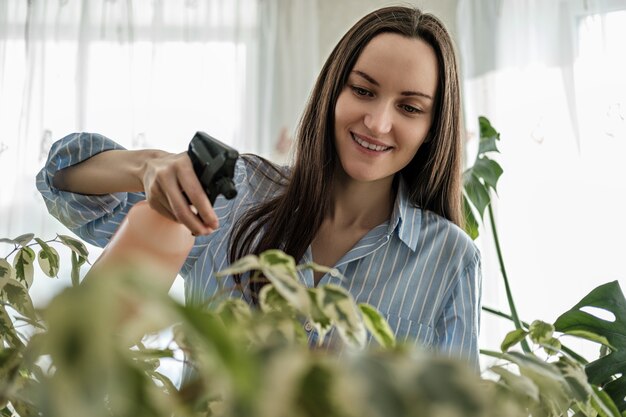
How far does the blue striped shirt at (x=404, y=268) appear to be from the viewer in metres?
1.27

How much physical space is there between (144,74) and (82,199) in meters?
2.73

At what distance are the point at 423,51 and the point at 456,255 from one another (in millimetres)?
336

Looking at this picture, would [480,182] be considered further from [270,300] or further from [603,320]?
[270,300]

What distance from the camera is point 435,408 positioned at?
0.91 feet

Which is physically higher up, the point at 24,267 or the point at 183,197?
the point at 183,197

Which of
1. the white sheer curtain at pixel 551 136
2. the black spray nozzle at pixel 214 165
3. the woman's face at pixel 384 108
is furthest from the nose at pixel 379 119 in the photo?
the white sheer curtain at pixel 551 136

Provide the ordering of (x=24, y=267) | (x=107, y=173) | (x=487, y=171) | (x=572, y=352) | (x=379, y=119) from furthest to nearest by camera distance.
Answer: (x=487, y=171) → (x=572, y=352) → (x=379, y=119) → (x=107, y=173) → (x=24, y=267)

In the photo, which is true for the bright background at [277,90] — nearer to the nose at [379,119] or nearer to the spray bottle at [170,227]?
the nose at [379,119]

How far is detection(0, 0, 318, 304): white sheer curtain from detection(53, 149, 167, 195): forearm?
8.64 feet

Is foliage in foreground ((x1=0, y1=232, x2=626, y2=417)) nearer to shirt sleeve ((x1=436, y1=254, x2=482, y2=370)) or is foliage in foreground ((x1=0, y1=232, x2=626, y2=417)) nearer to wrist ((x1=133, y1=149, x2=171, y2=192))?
wrist ((x1=133, y1=149, x2=171, y2=192))

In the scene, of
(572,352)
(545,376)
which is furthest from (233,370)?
(572,352)

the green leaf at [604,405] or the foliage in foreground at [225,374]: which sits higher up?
the foliage in foreground at [225,374]

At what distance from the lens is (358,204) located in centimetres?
139

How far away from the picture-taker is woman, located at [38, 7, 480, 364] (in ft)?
4.03
